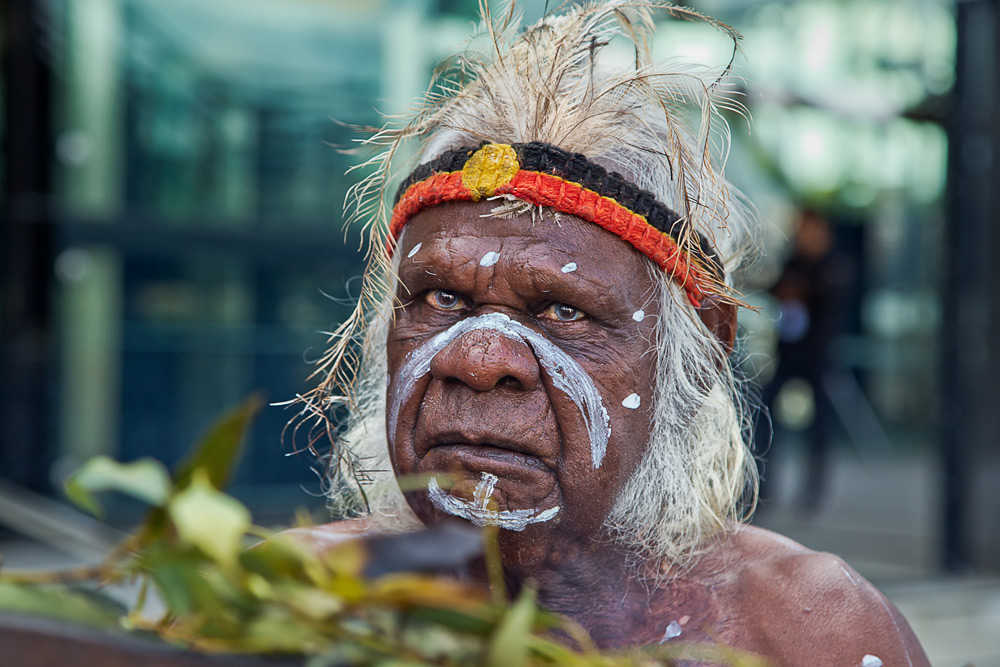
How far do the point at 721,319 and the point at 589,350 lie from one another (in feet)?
1.04

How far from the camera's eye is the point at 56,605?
0.72m

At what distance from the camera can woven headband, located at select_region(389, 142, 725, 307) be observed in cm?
144

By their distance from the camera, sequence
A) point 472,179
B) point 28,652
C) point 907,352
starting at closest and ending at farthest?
point 28,652 < point 472,179 < point 907,352

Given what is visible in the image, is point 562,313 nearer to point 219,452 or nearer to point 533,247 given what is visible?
point 533,247

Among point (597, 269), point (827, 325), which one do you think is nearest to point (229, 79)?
point (827, 325)

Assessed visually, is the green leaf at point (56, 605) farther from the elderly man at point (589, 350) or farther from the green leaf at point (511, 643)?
the elderly man at point (589, 350)

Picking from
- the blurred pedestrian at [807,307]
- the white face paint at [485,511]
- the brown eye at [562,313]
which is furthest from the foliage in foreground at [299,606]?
the blurred pedestrian at [807,307]

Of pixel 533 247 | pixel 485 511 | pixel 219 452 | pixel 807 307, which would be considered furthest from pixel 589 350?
pixel 807 307

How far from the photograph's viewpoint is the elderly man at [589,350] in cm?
138

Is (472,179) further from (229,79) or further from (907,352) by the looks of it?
(907,352)

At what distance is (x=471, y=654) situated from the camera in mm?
688

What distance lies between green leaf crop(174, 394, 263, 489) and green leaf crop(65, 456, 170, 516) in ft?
0.13

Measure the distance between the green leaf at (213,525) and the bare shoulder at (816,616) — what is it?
1008 millimetres

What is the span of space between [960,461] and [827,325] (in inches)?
41.1
